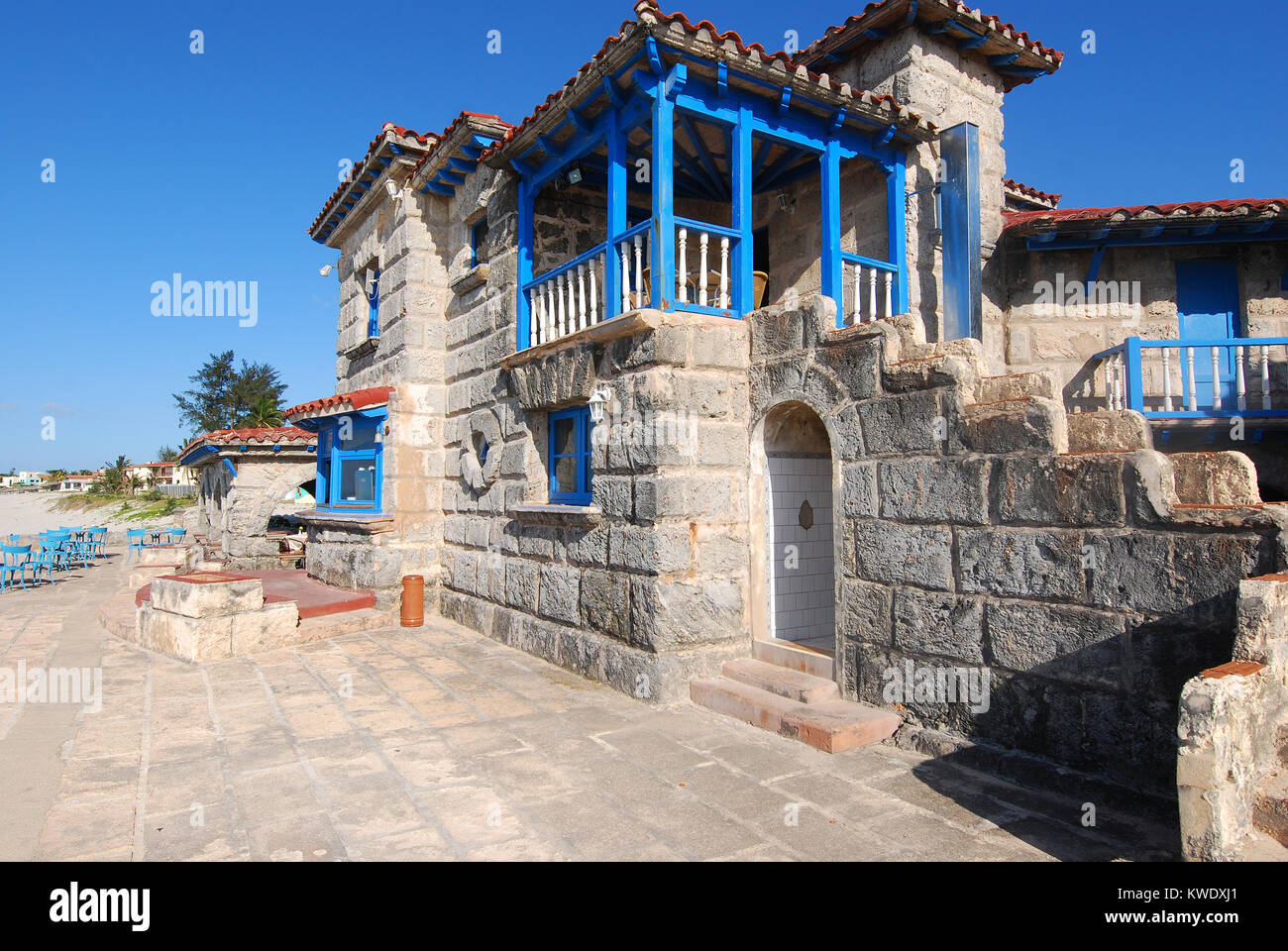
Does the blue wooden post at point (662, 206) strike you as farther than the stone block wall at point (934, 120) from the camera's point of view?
No

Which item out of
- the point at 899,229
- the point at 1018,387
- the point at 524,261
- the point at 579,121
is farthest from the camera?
the point at 524,261

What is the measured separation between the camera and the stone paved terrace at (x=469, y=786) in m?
3.44

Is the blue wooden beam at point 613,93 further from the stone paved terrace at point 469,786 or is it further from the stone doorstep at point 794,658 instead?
the stone paved terrace at point 469,786

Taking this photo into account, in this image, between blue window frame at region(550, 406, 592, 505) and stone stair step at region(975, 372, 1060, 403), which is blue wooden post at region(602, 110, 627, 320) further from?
stone stair step at region(975, 372, 1060, 403)

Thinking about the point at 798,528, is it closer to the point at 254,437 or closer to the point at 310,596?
the point at 310,596

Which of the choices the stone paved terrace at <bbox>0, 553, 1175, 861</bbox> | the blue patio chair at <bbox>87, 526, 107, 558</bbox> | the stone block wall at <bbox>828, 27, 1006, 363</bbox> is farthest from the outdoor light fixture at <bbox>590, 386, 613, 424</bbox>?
the blue patio chair at <bbox>87, 526, 107, 558</bbox>

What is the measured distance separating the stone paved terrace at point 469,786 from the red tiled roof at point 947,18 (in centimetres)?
706

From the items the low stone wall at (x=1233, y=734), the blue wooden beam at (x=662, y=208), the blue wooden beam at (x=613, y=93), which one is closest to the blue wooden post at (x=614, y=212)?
the blue wooden beam at (x=613, y=93)

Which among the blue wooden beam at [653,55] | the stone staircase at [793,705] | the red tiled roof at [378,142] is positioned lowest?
the stone staircase at [793,705]

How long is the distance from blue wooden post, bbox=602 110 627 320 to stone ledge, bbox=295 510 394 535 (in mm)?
4817

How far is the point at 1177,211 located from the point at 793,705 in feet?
21.4

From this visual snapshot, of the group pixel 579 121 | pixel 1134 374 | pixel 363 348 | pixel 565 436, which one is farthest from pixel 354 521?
pixel 1134 374

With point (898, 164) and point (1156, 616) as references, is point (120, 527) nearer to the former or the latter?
point (898, 164)

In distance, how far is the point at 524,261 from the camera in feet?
26.6
